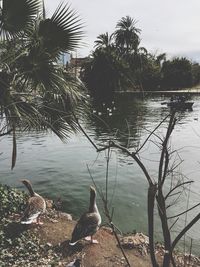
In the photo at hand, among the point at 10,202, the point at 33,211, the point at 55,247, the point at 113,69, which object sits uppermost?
the point at 113,69

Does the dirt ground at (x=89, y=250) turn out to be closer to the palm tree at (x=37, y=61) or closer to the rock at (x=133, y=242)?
the rock at (x=133, y=242)

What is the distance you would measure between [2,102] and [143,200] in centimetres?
670

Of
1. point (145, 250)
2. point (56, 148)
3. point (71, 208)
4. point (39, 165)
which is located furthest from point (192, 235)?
point (56, 148)

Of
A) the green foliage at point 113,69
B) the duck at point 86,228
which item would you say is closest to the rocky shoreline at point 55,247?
the duck at point 86,228

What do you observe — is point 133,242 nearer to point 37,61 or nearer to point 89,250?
point 89,250

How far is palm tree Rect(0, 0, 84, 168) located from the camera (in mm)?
7320

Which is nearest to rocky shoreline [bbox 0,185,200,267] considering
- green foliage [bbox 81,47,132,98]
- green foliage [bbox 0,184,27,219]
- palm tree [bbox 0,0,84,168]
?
green foliage [bbox 0,184,27,219]

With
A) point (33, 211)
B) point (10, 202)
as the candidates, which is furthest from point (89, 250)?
point (10, 202)

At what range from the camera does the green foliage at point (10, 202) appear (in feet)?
28.1

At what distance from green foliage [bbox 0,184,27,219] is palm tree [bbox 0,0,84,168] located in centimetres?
129

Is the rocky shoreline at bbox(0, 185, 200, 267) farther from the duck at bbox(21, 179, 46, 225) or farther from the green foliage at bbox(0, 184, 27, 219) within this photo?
the duck at bbox(21, 179, 46, 225)

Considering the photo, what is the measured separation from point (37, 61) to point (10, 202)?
11.2 feet

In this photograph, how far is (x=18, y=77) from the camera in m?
7.47

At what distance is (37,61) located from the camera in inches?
304
